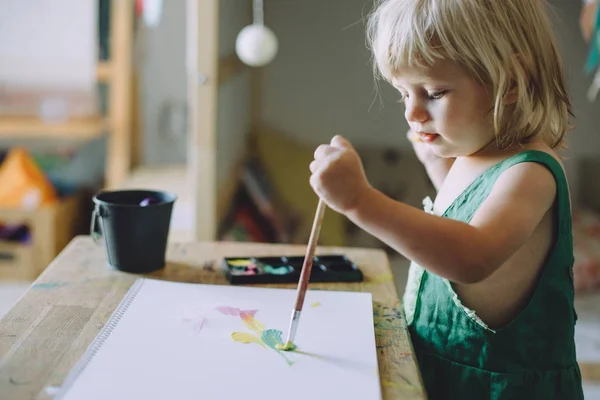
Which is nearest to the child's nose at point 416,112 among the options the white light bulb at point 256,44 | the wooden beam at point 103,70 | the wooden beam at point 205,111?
the wooden beam at point 205,111

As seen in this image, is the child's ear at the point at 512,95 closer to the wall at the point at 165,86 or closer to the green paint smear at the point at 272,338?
the green paint smear at the point at 272,338

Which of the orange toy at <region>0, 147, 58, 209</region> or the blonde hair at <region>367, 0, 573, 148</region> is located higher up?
the blonde hair at <region>367, 0, 573, 148</region>

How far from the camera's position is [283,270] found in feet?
3.40

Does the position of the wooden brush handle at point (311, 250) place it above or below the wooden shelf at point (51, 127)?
above

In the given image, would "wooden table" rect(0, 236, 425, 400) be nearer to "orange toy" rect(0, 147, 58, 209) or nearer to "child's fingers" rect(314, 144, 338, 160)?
"child's fingers" rect(314, 144, 338, 160)

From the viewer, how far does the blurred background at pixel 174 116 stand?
2.56 meters

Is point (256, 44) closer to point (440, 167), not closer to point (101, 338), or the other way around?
point (440, 167)

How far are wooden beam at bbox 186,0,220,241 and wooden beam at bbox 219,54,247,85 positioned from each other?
11 cm

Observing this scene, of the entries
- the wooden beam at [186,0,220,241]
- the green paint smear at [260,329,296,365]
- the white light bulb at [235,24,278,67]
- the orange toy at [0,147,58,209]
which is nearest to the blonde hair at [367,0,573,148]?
the green paint smear at [260,329,296,365]

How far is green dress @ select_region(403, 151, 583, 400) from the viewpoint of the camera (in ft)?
2.80

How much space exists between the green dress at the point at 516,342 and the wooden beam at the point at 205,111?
1092 millimetres

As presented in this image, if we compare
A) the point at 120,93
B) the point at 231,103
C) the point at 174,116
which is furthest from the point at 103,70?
the point at 231,103

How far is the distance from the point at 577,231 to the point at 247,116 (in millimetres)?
1280

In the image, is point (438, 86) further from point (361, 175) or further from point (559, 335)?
point (559, 335)
